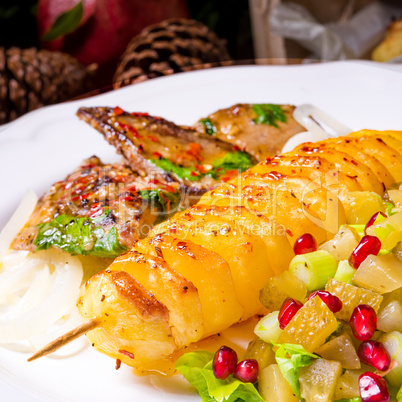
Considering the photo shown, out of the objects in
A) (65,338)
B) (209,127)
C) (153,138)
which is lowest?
(209,127)

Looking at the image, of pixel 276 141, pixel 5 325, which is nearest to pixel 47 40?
pixel 276 141

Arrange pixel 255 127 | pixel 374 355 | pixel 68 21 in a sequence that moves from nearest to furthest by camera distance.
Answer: pixel 374 355 < pixel 255 127 < pixel 68 21

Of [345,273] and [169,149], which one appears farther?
[169,149]

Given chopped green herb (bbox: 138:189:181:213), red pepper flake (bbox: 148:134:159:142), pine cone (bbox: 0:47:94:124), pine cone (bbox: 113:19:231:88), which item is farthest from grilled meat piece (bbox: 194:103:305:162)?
pine cone (bbox: 0:47:94:124)

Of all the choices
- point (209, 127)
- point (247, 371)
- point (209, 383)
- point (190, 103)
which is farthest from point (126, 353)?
point (190, 103)

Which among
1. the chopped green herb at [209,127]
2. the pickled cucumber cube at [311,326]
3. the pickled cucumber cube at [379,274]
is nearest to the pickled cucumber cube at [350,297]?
the pickled cucumber cube at [379,274]

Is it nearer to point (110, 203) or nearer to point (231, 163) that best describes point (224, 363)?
point (110, 203)

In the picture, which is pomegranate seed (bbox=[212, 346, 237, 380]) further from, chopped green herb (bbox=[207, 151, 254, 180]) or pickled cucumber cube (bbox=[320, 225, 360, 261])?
chopped green herb (bbox=[207, 151, 254, 180])
